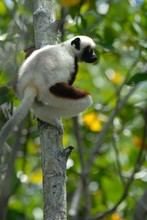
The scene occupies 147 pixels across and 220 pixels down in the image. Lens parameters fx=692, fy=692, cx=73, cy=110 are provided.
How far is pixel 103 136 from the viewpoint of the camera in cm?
459

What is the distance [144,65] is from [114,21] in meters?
0.44

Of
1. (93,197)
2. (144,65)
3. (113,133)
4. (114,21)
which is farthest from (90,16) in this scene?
(93,197)

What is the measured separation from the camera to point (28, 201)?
17.4 feet

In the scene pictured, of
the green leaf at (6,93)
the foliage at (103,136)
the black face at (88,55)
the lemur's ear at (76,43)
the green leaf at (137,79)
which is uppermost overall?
the green leaf at (6,93)

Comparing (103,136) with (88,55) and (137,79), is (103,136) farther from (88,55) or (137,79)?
(88,55)

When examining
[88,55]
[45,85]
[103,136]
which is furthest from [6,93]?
[103,136]

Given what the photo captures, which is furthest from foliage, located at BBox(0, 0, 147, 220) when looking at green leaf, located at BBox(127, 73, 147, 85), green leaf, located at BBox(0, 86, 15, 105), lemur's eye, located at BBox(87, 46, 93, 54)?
green leaf, located at BBox(0, 86, 15, 105)

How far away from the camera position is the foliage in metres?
4.54

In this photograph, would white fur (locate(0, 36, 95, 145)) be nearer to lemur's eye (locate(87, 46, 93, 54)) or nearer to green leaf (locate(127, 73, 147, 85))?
lemur's eye (locate(87, 46, 93, 54))

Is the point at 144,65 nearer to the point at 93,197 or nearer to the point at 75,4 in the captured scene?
the point at 75,4

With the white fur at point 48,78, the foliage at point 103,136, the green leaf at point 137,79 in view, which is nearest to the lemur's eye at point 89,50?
the white fur at point 48,78

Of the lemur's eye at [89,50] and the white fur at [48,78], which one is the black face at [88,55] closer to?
the lemur's eye at [89,50]

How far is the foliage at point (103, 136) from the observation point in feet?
14.9

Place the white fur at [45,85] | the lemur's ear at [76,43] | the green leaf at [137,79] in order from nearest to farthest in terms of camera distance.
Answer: the white fur at [45,85]
the lemur's ear at [76,43]
the green leaf at [137,79]
